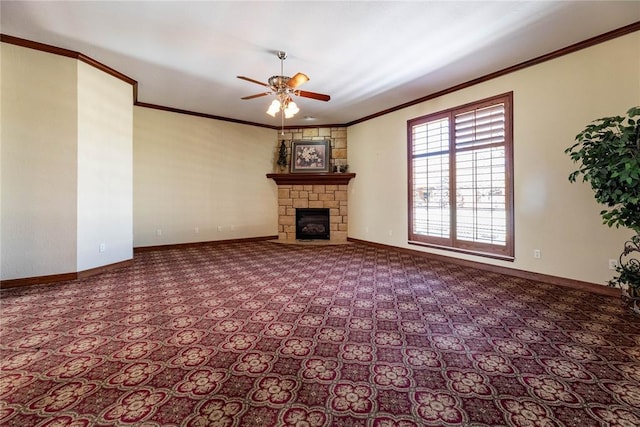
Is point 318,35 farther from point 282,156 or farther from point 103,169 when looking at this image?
point 282,156

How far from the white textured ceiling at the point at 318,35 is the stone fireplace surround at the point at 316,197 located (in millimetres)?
2869

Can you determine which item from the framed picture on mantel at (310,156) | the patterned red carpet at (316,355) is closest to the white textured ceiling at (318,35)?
the framed picture on mantel at (310,156)

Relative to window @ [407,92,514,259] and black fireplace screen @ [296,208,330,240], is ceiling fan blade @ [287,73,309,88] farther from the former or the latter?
black fireplace screen @ [296,208,330,240]

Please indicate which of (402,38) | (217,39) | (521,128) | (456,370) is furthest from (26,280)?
(521,128)

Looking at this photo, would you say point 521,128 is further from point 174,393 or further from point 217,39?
point 174,393

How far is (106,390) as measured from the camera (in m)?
1.66

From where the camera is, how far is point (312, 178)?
23.9ft

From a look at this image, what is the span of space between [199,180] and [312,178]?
274 centimetres

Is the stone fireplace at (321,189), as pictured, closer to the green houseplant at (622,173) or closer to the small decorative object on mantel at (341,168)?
the small decorative object on mantel at (341,168)

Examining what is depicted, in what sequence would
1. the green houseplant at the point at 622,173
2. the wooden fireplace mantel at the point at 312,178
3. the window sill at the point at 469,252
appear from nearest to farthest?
the green houseplant at the point at 622,173, the window sill at the point at 469,252, the wooden fireplace mantel at the point at 312,178

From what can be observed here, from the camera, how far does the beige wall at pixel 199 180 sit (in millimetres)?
5973

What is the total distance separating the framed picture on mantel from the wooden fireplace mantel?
170mm

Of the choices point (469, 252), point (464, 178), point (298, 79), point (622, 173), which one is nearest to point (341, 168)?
point (464, 178)

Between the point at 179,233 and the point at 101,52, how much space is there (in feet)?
12.2
